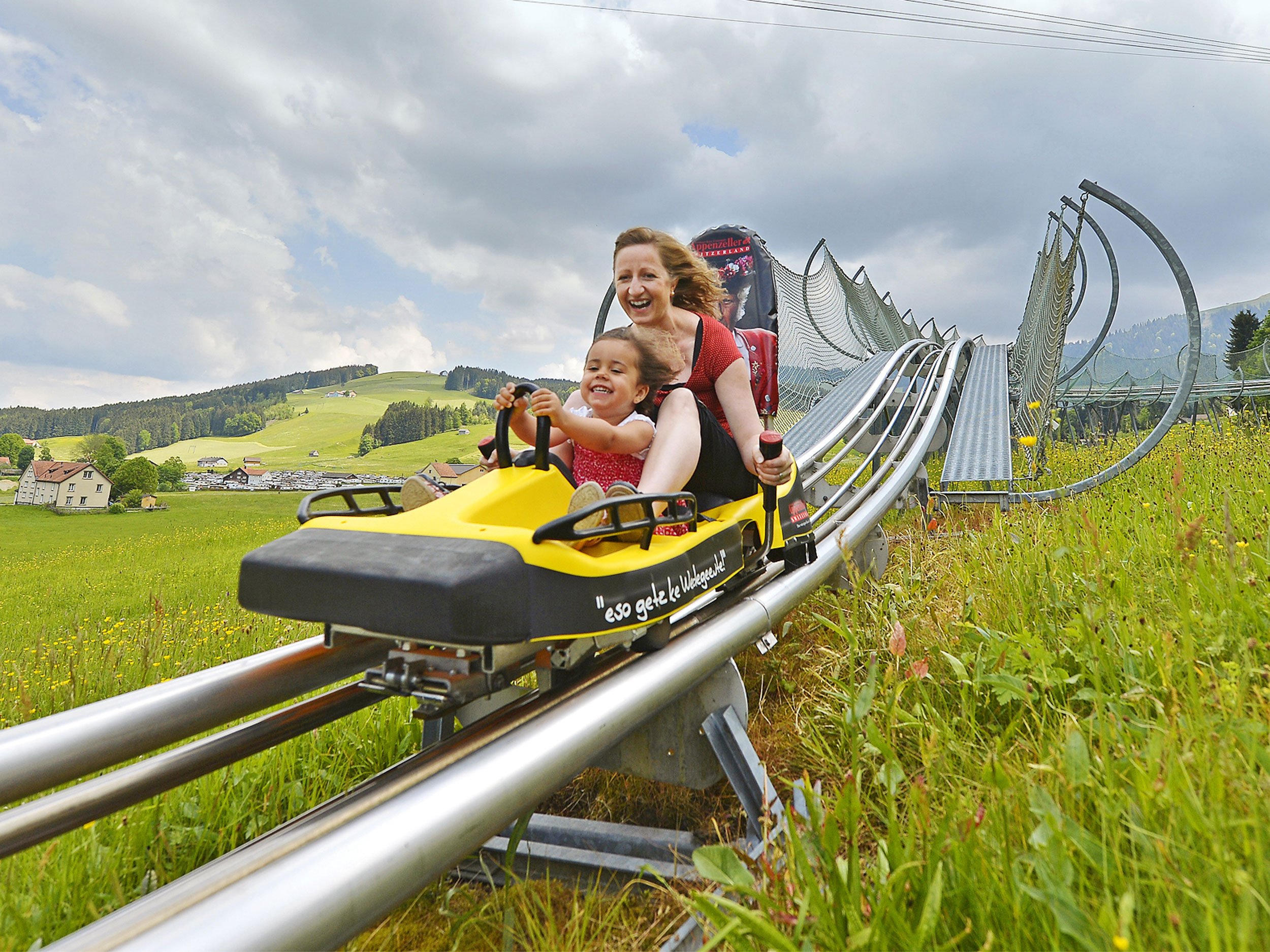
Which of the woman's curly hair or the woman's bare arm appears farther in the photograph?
the woman's bare arm

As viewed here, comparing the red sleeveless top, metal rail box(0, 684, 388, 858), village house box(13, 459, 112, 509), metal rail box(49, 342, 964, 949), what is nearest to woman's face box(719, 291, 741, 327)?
the red sleeveless top

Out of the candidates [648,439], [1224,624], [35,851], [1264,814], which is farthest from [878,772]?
[35,851]

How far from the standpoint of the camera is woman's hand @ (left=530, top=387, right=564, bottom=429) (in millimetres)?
1690

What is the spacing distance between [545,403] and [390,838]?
1.02 m

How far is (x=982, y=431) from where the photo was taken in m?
5.76

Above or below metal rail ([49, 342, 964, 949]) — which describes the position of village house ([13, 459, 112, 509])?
below

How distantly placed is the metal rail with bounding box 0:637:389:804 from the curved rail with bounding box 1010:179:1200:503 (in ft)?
13.2

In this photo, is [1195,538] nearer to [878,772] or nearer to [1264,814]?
[1264,814]

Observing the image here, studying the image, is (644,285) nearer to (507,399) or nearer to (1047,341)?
(507,399)

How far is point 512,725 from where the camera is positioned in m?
1.29

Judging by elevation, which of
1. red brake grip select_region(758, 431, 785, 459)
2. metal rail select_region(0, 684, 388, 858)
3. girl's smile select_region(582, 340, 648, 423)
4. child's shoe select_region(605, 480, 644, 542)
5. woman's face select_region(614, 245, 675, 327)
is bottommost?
metal rail select_region(0, 684, 388, 858)

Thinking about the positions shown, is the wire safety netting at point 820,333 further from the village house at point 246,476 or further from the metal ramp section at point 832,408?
the village house at point 246,476

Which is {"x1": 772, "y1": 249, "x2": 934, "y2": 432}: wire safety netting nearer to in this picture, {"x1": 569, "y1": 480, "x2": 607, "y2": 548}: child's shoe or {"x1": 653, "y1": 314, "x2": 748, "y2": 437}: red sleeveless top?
{"x1": 653, "y1": 314, "x2": 748, "y2": 437}: red sleeveless top

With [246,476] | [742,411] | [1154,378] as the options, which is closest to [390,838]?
[742,411]
